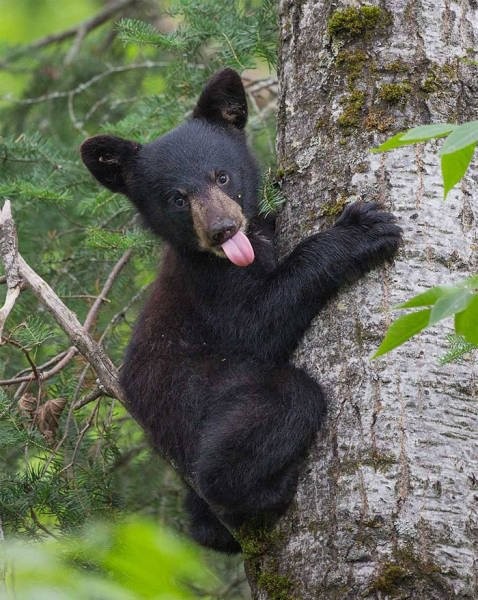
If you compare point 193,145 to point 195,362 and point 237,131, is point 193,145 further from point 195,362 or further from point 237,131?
point 195,362

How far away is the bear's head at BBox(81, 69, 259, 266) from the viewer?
13.3 feet

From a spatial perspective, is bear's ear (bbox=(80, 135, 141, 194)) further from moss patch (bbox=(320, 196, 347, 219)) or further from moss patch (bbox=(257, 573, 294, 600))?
moss patch (bbox=(257, 573, 294, 600))

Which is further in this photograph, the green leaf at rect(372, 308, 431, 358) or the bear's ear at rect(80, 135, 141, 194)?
the bear's ear at rect(80, 135, 141, 194)

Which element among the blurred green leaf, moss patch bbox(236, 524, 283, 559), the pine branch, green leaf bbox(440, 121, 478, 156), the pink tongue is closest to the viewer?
the blurred green leaf

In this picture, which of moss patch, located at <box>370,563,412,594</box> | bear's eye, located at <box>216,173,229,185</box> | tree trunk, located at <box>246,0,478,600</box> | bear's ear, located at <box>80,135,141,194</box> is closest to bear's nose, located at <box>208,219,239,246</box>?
tree trunk, located at <box>246,0,478,600</box>

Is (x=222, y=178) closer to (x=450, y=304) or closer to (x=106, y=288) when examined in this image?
(x=106, y=288)

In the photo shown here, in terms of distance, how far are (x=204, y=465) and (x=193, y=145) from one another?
1.53 meters

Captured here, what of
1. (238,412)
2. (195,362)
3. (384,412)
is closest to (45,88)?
(195,362)

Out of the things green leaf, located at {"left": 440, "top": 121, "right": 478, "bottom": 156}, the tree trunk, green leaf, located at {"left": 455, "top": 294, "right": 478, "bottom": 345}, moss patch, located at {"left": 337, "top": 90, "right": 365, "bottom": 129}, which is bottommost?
the tree trunk

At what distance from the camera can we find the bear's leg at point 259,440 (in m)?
3.23

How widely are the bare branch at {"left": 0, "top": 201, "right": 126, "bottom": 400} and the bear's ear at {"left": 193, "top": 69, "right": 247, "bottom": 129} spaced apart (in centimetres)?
131

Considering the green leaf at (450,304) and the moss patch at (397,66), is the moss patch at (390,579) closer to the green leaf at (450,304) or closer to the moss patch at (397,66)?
the green leaf at (450,304)

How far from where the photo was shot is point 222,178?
418 cm

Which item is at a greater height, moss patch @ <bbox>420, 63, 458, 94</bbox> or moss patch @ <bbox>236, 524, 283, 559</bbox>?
moss patch @ <bbox>420, 63, 458, 94</bbox>
